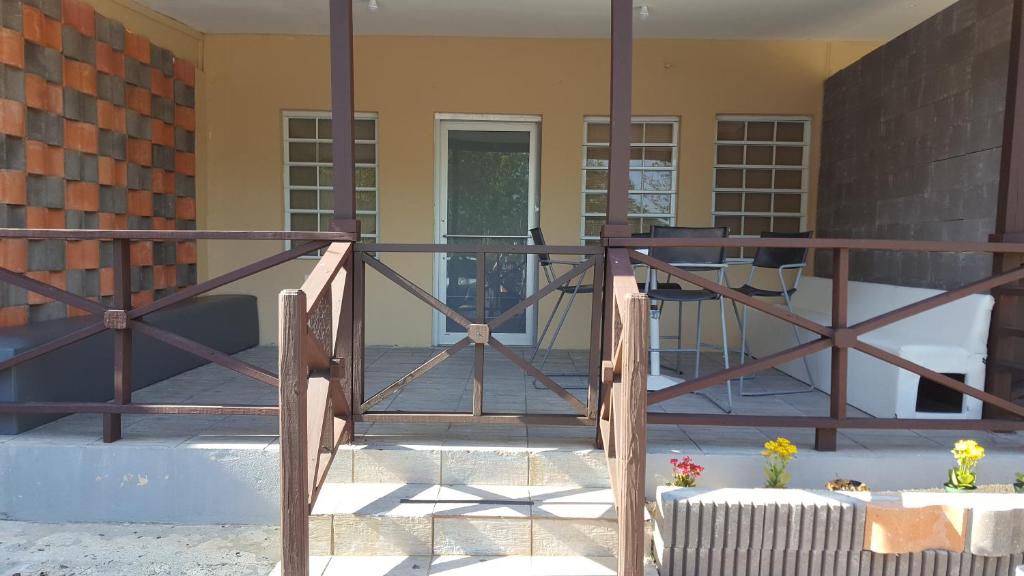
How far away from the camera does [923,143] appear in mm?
3799

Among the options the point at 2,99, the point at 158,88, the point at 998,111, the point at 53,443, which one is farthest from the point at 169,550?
the point at 998,111

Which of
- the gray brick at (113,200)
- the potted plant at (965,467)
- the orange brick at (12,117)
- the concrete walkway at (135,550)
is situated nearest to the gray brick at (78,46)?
the orange brick at (12,117)

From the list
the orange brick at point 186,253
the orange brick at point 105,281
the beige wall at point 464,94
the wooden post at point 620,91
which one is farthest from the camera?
the beige wall at point 464,94

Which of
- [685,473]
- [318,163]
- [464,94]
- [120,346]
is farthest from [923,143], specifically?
[120,346]

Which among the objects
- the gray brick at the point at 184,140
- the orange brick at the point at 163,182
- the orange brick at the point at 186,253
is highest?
the gray brick at the point at 184,140

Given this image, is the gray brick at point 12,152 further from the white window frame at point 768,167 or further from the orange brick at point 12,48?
the white window frame at point 768,167

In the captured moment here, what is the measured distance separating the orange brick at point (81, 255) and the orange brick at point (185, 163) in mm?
1163

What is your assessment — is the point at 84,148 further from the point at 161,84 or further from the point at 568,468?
the point at 568,468

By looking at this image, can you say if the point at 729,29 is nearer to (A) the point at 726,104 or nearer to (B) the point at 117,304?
(A) the point at 726,104

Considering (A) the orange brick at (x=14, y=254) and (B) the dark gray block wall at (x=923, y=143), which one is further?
(B) the dark gray block wall at (x=923, y=143)

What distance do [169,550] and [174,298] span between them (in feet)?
3.26

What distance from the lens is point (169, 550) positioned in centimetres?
247

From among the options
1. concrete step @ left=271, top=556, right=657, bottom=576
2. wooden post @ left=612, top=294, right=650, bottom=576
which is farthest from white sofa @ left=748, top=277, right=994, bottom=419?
wooden post @ left=612, top=294, right=650, bottom=576

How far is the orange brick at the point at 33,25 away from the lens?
3219 millimetres
